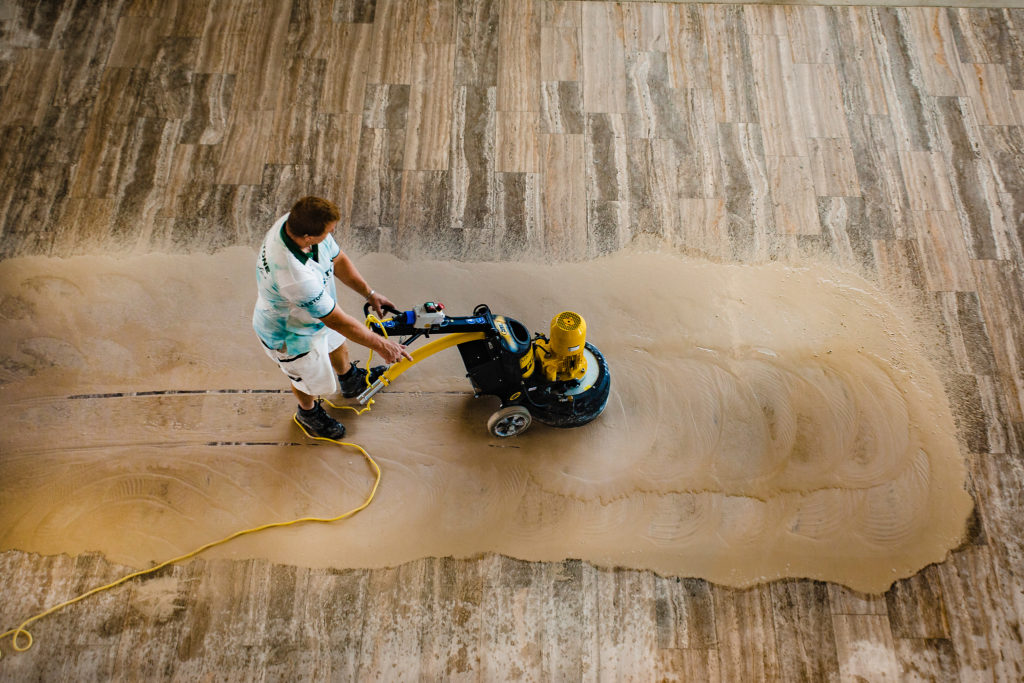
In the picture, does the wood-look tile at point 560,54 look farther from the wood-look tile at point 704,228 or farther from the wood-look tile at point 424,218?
the wood-look tile at point 704,228

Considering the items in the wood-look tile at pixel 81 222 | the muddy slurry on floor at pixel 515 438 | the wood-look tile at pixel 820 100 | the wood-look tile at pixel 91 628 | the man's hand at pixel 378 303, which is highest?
the wood-look tile at pixel 820 100

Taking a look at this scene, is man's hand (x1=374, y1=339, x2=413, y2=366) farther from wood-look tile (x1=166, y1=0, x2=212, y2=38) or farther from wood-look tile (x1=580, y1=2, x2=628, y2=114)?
wood-look tile (x1=166, y1=0, x2=212, y2=38)

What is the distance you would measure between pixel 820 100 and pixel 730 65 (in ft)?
1.70

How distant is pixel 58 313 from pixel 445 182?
1835 mm

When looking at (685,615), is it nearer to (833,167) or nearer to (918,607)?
(918,607)

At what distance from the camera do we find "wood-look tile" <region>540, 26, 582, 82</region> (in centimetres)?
345

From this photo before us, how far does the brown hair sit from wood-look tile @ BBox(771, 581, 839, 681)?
203 centimetres

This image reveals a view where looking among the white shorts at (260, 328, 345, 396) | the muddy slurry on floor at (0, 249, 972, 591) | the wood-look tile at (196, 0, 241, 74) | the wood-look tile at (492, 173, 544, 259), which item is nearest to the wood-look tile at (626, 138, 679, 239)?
the muddy slurry on floor at (0, 249, 972, 591)

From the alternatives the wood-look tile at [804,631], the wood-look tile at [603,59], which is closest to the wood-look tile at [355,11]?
the wood-look tile at [603,59]

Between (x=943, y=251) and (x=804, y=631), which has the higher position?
(x=943, y=251)

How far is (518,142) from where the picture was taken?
3.25m

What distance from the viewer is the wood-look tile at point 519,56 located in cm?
337

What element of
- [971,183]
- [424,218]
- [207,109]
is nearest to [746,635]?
[424,218]

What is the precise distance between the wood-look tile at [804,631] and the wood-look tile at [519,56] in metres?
2.56
